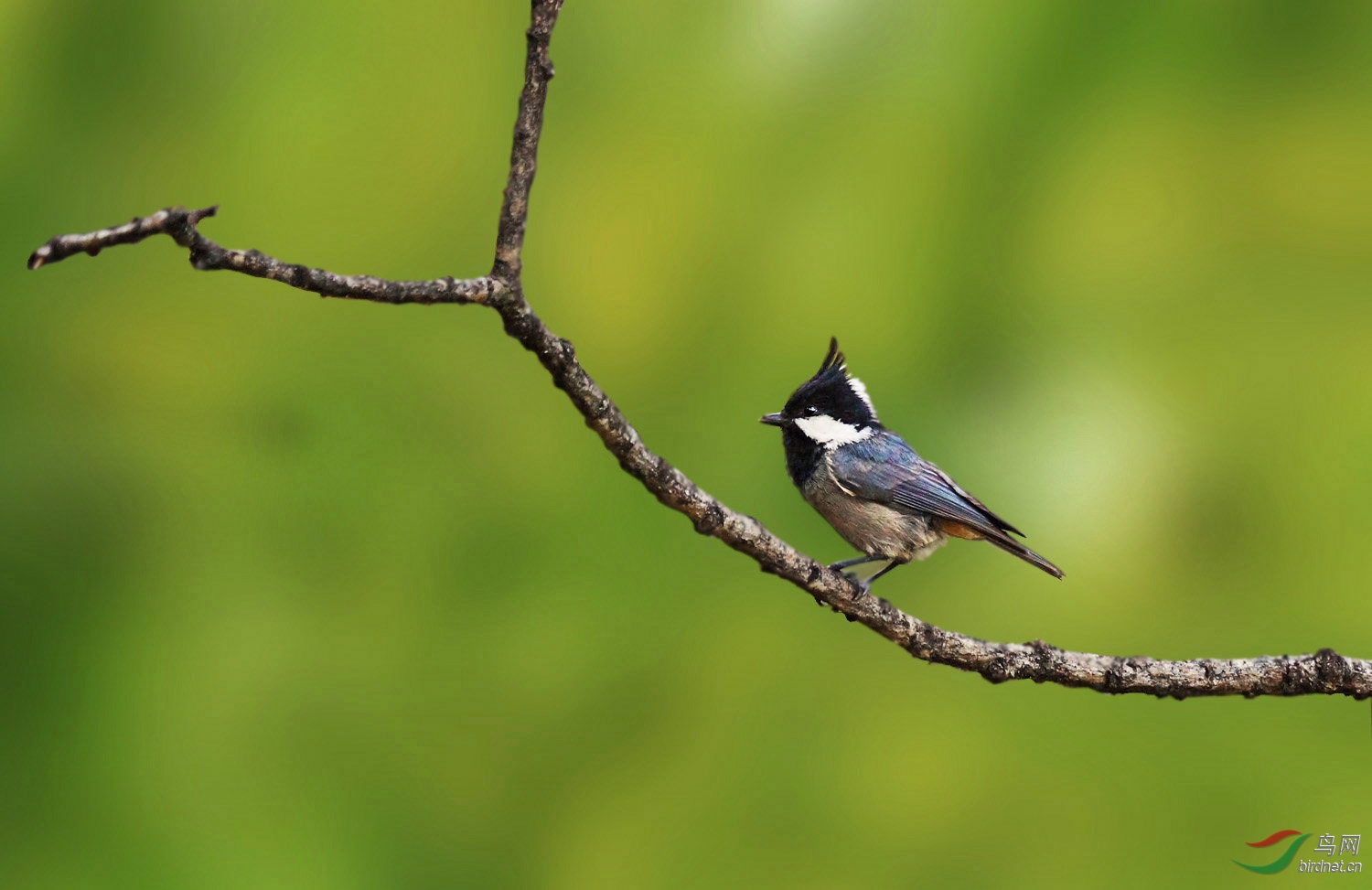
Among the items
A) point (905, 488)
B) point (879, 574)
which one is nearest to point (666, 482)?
point (879, 574)

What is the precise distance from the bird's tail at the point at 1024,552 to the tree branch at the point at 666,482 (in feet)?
0.81

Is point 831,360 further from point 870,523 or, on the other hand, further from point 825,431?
point 870,523

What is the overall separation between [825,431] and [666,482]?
0.96 metres

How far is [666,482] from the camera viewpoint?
1855 millimetres

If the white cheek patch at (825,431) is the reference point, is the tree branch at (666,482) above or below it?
below

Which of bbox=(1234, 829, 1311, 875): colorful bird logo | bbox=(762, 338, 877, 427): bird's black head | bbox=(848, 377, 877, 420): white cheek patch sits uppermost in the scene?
bbox=(848, 377, 877, 420): white cheek patch

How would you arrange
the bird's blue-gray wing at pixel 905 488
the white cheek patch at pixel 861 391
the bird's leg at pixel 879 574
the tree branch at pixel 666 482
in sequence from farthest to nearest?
the white cheek patch at pixel 861 391 < the bird's blue-gray wing at pixel 905 488 < the bird's leg at pixel 879 574 < the tree branch at pixel 666 482

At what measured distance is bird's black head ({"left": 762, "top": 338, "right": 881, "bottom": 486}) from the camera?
2.70m

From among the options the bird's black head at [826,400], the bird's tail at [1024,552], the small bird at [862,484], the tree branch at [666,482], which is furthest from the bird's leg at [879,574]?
the bird's black head at [826,400]

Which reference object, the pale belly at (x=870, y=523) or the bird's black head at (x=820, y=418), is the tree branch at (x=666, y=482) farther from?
the bird's black head at (x=820, y=418)

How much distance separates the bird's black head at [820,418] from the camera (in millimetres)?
2701

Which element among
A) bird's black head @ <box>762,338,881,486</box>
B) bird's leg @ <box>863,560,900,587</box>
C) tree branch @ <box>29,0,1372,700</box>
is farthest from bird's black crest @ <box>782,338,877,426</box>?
tree branch @ <box>29,0,1372,700</box>

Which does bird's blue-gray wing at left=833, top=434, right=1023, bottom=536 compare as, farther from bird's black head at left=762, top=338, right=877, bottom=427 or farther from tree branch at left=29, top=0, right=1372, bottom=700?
tree branch at left=29, top=0, right=1372, bottom=700

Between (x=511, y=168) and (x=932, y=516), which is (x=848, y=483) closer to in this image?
(x=932, y=516)
